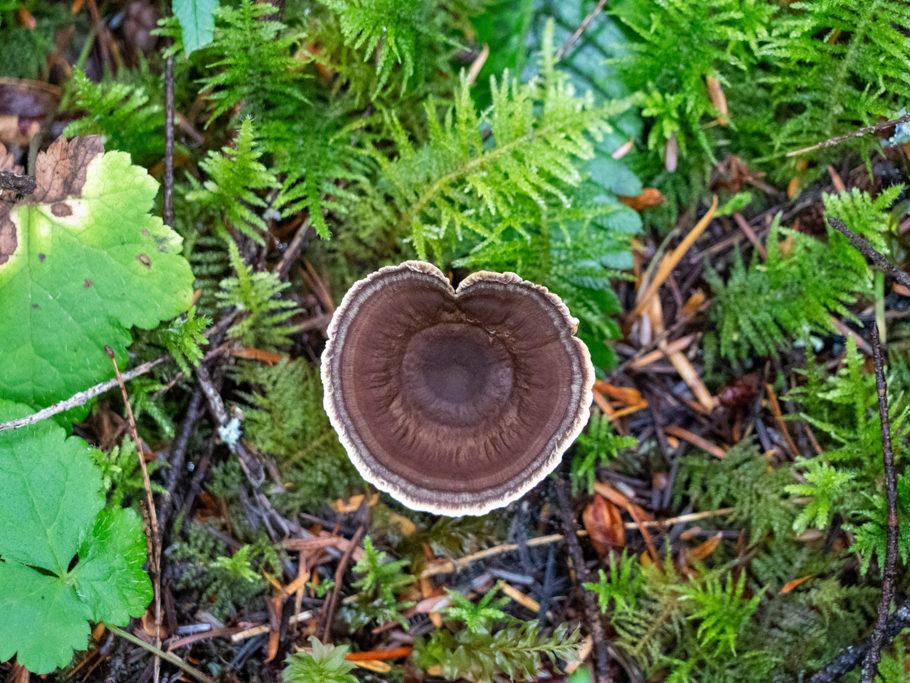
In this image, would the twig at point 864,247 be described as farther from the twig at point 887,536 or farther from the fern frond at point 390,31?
the fern frond at point 390,31

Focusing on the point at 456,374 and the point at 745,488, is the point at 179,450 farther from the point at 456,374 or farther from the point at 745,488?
the point at 745,488

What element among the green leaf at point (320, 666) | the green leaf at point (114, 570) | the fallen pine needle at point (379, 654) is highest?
the green leaf at point (114, 570)

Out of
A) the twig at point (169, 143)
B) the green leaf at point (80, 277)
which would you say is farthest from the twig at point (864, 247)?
the twig at point (169, 143)

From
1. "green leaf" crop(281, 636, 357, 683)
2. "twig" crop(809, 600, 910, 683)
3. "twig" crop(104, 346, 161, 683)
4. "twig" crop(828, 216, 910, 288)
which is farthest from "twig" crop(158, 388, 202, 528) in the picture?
"twig" crop(809, 600, 910, 683)

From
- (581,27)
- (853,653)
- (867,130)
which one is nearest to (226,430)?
(581,27)

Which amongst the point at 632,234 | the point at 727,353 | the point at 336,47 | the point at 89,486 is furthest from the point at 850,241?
the point at 89,486
